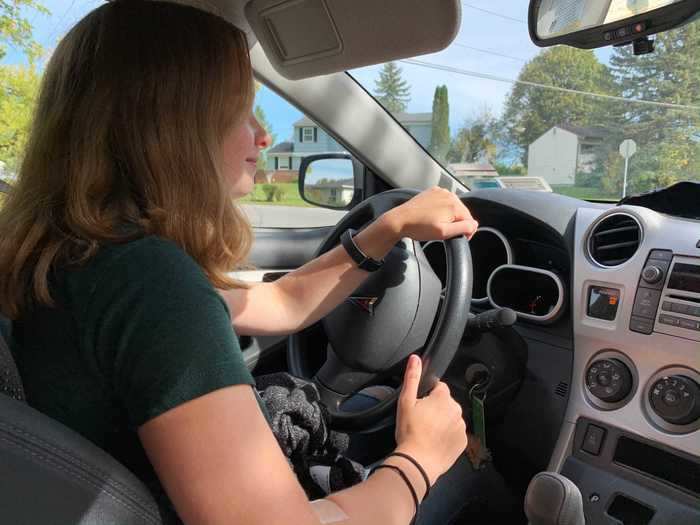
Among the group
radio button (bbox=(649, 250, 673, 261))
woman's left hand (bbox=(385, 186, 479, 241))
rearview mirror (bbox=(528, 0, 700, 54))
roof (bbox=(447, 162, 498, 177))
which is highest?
rearview mirror (bbox=(528, 0, 700, 54))

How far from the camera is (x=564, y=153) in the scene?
2291 millimetres

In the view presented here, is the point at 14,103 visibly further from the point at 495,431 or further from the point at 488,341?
the point at 495,431

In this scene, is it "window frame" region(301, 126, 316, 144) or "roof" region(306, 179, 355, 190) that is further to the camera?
"roof" region(306, 179, 355, 190)

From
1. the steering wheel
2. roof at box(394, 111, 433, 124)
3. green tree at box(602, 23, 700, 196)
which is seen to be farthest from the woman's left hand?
roof at box(394, 111, 433, 124)

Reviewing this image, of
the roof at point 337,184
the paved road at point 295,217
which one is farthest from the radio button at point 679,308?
the paved road at point 295,217

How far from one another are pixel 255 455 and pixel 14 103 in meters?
2.14

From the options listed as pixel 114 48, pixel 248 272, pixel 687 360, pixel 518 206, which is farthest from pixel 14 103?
pixel 687 360

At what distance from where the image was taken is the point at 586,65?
2.16 m

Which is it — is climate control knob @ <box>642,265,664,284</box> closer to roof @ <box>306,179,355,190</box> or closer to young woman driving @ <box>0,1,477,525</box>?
young woman driving @ <box>0,1,477,525</box>

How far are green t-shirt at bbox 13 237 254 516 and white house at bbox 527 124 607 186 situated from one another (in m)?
1.66

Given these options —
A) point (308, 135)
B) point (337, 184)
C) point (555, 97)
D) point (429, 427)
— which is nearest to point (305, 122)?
point (308, 135)

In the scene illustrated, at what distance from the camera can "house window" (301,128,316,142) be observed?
2.58 metres

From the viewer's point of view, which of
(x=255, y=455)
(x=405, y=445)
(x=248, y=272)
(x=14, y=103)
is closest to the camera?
(x=255, y=455)

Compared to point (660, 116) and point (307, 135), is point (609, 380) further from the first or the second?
point (307, 135)
